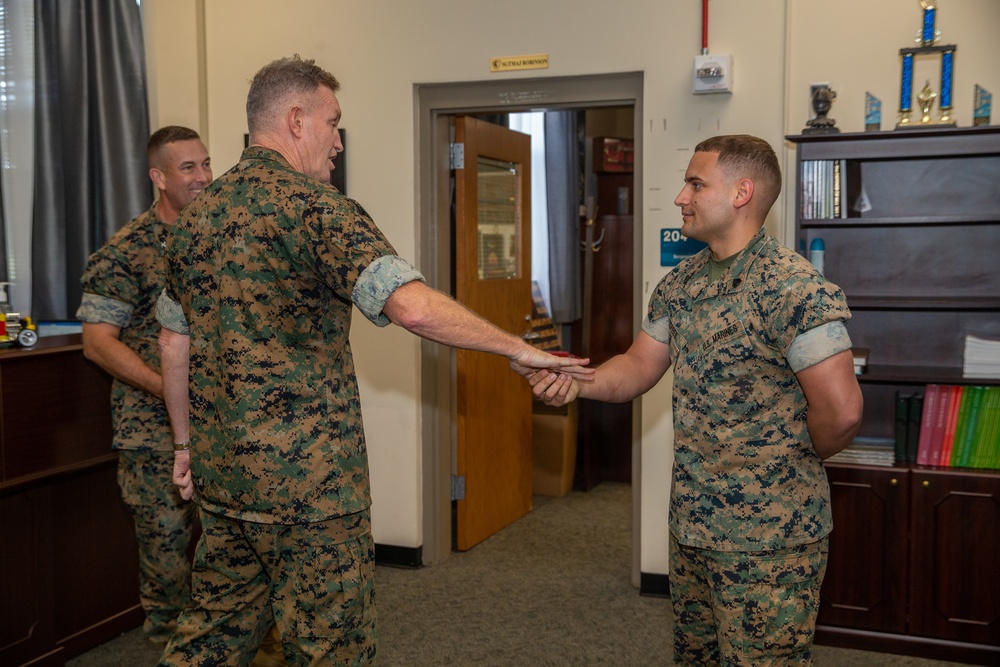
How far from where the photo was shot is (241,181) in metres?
2.02

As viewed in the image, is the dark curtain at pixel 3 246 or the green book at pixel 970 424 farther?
the dark curtain at pixel 3 246

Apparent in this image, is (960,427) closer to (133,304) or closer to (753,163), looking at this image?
(753,163)

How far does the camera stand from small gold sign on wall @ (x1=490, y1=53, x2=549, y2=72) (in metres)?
4.13

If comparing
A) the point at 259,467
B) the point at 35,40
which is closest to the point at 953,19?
the point at 259,467

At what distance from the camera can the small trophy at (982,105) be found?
3.48 m

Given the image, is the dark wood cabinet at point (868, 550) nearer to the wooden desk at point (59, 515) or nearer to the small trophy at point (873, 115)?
the small trophy at point (873, 115)

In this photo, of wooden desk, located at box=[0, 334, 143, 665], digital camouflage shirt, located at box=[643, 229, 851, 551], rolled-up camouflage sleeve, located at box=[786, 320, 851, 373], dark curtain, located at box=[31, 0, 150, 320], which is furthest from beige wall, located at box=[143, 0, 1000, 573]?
rolled-up camouflage sleeve, located at box=[786, 320, 851, 373]

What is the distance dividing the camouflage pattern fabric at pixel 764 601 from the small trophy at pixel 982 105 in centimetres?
210

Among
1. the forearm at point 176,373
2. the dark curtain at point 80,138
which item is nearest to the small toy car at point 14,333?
the dark curtain at point 80,138

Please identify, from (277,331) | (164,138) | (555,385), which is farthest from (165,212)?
(555,385)

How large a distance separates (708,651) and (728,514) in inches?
15.0

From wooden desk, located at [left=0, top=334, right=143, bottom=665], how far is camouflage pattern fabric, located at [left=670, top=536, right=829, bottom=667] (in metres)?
2.30

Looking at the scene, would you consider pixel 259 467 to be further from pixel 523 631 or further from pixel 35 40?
pixel 35 40

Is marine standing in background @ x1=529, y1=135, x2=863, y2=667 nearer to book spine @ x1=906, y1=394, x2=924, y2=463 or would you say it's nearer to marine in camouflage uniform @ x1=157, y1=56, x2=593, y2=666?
marine in camouflage uniform @ x1=157, y1=56, x2=593, y2=666
